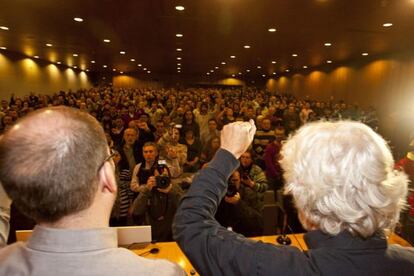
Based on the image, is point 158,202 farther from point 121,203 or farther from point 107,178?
point 107,178

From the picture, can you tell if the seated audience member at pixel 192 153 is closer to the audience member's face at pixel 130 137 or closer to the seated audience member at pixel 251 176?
the audience member's face at pixel 130 137

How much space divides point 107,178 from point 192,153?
16.0 feet

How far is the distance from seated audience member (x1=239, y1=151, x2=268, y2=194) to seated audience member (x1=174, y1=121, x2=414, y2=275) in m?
2.70

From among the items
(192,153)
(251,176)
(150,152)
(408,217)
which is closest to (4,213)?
(150,152)

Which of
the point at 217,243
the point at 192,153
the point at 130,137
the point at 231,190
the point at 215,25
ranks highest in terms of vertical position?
the point at 215,25

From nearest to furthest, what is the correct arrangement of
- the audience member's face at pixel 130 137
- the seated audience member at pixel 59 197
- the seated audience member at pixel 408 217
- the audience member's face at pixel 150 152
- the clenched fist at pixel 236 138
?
the seated audience member at pixel 59 197 < the clenched fist at pixel 236 138 < the seated audience member at pixel 408 217 < the audience member's face at pixel 150 152 < the audience member's face at pixel 130 137

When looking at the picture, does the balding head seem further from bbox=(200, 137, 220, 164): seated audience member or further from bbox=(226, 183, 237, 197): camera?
bbox=(200, 137, 220, 164): seated audience member

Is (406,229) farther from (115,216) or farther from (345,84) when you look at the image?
(345,84)

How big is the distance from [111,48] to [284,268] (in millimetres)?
13389

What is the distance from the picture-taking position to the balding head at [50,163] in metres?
0.76

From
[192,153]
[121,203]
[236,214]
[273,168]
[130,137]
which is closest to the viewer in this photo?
[236,214]

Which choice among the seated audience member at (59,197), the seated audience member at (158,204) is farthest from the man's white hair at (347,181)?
the seated audience member at (158,204)

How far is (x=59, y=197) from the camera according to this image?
→ 31.0 inches

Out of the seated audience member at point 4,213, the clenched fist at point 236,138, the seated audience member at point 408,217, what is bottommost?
the seated audience member at point 408,217
